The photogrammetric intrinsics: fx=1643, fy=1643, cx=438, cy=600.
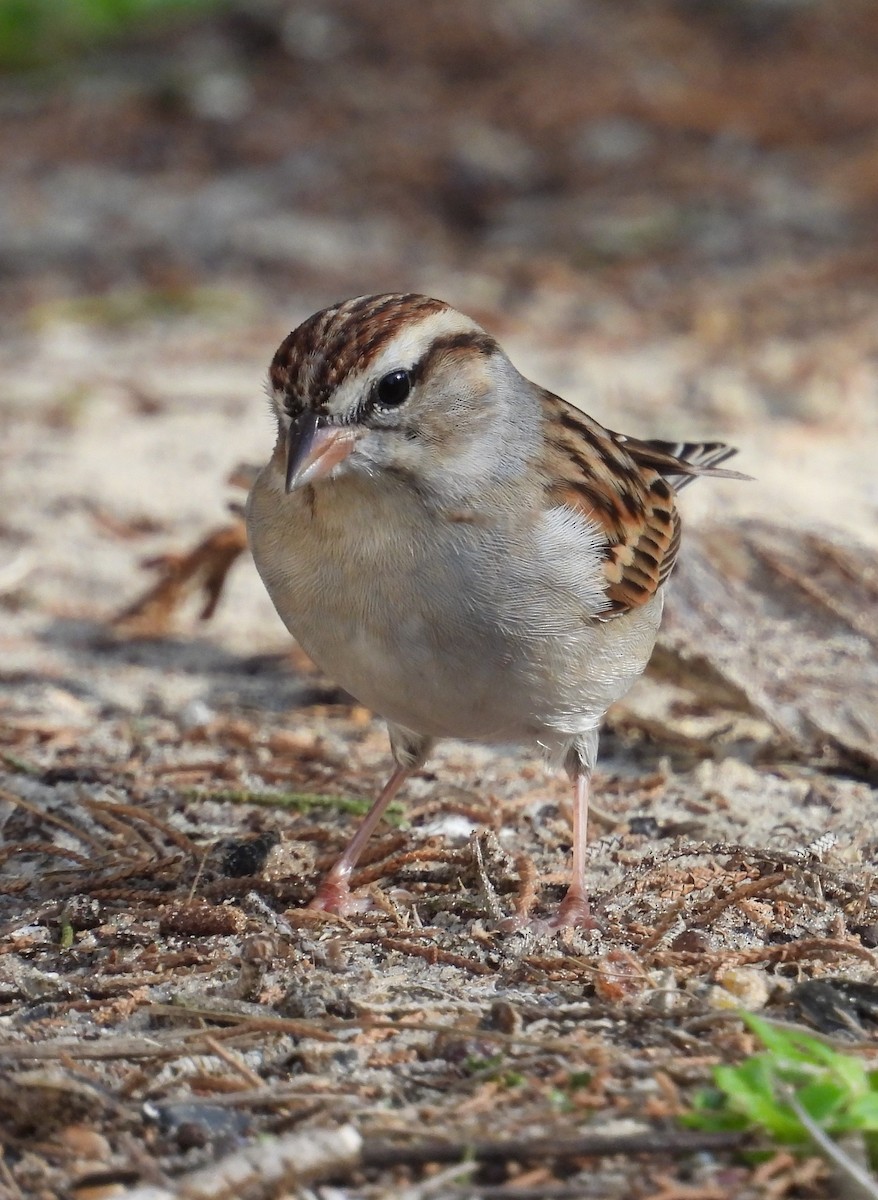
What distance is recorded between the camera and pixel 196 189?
37.0ft

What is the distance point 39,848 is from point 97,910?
39cm

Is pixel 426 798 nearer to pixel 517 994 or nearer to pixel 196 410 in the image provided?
pixel 517 994

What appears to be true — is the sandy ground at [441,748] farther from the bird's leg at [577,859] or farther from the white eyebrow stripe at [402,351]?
the white eyebrow stripe at [402,351]

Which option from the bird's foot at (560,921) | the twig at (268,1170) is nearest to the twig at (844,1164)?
the twig at (268,1170)

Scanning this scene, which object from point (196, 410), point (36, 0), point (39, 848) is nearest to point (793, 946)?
point (39, 848)

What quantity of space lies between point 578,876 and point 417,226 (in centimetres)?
725

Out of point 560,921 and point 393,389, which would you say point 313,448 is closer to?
point 393,389

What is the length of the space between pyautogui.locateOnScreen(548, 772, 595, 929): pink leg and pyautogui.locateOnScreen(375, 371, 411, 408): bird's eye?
4.05ft

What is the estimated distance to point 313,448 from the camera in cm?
373

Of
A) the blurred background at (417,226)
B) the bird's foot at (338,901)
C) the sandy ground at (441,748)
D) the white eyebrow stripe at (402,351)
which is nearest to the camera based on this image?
the sandy ground at (441,748)

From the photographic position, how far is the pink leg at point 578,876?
13.1 ft

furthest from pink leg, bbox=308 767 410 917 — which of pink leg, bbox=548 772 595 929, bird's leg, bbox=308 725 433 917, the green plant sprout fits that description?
the green plant sprout

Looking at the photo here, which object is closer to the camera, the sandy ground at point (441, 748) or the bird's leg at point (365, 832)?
the sandy ground at point (441, 748)

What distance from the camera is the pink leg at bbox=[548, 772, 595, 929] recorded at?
401 cm
